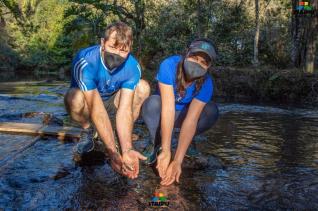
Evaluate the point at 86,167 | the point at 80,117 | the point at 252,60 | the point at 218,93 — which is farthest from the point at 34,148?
the point at 252,60

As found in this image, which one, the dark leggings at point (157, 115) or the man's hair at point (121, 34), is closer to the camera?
the man's hair at point (121, 34)

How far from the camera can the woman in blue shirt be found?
2.70 m

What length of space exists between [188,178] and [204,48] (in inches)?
39.8

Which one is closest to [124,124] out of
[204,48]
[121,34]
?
[121,34]

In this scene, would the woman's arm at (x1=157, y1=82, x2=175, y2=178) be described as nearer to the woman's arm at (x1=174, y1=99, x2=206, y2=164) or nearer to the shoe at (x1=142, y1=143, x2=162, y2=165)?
the woman's arm at (x1=174, y1=99, x2=206, y2=164)

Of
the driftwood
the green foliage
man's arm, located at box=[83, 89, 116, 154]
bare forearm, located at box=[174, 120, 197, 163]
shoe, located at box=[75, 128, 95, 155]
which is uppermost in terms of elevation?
the green foliage

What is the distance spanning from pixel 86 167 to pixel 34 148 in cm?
80

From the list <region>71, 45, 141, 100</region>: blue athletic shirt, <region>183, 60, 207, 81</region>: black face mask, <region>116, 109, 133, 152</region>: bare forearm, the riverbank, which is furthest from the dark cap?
the riverbank

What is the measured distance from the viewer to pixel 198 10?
545 inches

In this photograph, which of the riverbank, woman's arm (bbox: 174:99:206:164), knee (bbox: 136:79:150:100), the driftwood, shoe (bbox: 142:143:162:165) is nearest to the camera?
woman's arm (bbox: 174:99:206:164)

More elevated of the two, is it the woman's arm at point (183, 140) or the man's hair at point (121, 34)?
the man's hair at point (121, 34)

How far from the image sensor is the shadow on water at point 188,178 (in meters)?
2.37

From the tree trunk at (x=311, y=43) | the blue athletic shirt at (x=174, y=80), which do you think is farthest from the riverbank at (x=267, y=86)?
the blue athletic shirt at (x=174, y=80)

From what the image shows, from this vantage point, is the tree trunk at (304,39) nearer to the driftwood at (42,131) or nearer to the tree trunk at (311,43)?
the tree trunk at (311,43)
